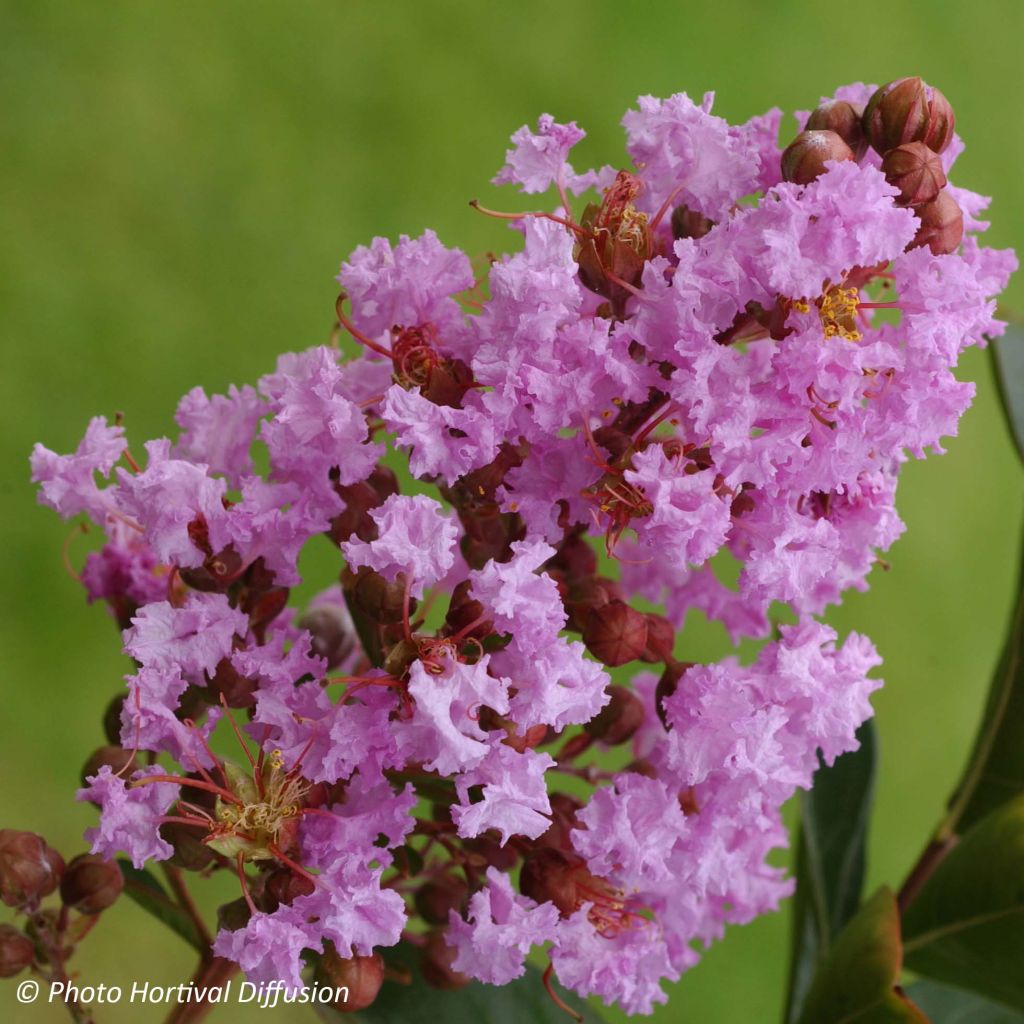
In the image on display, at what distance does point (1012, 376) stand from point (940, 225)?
1.40 ft

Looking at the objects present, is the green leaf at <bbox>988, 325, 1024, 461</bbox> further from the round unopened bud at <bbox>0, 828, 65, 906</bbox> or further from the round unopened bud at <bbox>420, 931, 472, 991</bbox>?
the round unopened bud at <bbox>0, 828, 65, 906</bbox>

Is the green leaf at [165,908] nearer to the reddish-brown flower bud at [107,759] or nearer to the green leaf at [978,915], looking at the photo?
the reddish-brown flower bud at [107,759]

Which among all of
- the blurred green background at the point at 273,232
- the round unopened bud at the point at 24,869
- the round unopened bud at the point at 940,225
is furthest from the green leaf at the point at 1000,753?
the blurred green background at the point at 273,232

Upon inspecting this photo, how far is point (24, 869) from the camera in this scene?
2.53 feet

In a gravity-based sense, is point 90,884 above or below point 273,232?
below

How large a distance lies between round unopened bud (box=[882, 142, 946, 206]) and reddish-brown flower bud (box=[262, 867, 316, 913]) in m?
0.48

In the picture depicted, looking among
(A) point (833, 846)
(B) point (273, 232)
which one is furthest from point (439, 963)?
(B) point (273, 232)

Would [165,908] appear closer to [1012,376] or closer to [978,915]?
[978,915]

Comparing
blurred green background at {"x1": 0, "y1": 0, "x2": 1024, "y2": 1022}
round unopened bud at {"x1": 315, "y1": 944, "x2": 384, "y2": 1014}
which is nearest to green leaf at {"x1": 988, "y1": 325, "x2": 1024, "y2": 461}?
round unopened bud at {"x1": 315, "y1": 944, "x2": 384, "y2": 1014}

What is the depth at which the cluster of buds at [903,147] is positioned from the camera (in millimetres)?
686

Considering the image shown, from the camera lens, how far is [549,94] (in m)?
2.24

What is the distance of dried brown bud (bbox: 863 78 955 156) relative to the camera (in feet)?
2.29

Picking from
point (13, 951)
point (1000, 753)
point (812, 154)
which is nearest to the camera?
point (812, 154)

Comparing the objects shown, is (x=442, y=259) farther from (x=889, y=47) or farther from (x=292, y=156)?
(x=889, y=47)
